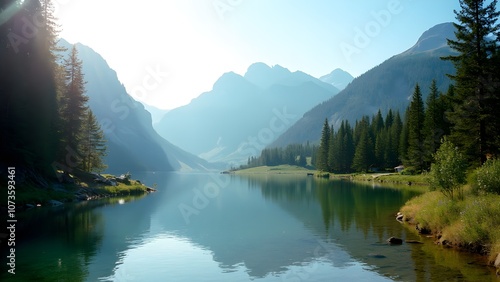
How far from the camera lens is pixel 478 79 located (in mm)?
42938

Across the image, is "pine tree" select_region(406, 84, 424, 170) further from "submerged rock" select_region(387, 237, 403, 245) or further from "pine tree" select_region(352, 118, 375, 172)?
"submerged rock" select_region(387, 237, 403, 245)

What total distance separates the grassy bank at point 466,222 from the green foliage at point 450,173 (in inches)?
38.4

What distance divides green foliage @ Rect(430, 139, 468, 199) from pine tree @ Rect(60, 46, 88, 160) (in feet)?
206

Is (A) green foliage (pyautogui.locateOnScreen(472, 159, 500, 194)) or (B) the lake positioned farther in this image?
(A) green foliage (pyautogui.locateOnScreen(472, 159, 500, 194))

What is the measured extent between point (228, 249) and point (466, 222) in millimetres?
18176

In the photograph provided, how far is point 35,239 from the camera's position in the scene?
31.8 m

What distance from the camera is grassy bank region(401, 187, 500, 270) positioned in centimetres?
2491

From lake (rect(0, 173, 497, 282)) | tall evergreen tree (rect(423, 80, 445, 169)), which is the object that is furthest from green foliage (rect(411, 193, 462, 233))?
tall evergreen tree (rect(423, 80, 445, 169))

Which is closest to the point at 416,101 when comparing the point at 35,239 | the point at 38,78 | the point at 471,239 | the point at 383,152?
the point at 383,152

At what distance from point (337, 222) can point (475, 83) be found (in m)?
23.3

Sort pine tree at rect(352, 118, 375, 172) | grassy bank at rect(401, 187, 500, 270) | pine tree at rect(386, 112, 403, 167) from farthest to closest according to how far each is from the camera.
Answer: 1. pine tree at rect(352, 118, 375, 172)
2. pine tree at rect(386, 112, 403, 167)
3. grassy bank at rect(401, 187, 500, 270)

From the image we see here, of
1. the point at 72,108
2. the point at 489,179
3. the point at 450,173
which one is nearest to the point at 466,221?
the point at 489,179

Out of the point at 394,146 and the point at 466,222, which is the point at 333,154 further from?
the point at 466,222

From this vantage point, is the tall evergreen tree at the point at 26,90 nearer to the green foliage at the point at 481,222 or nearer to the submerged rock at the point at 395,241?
the submerged rock at the point at 395,241
